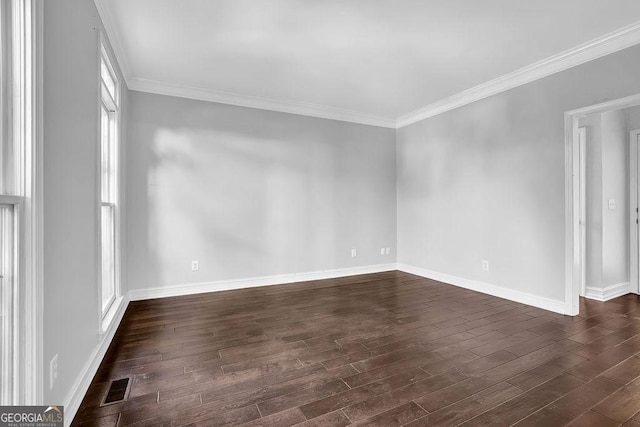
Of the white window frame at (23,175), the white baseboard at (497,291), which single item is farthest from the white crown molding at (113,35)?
the white baseboard at (497,291)

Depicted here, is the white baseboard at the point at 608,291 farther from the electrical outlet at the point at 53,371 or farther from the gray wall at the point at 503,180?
the electrical outlet at the point at 53,371

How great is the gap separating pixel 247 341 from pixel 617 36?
4221 millimetres

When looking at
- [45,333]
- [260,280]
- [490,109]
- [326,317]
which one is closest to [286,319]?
[326,317]

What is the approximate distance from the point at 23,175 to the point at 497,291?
445cm

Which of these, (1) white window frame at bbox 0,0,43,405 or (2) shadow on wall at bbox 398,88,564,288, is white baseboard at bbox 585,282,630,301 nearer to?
(2) shadow on wall at bbox 398,88,564,288

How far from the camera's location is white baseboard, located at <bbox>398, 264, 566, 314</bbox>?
327cm

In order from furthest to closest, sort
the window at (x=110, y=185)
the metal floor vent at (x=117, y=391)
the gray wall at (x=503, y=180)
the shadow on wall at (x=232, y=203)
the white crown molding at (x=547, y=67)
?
1. the shadow on wall at (x=232, y=203)
2. the gray wall at (x=503, y=180)
3. the window at (x=110, y=185)
4. the white crown molding at (x=547, y=67)
5. the metal floor vent at (x=117, y=391)

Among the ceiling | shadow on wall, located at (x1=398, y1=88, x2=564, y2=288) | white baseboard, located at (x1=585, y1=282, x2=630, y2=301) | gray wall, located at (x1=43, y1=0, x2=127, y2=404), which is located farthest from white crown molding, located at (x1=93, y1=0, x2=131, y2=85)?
white baseboard, located at (x1=585, y1=282, x2=630, y2=301)

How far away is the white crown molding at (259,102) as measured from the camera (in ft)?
12.3

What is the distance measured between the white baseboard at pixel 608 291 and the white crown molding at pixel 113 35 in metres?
5.81

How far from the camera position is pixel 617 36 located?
8.89 feet

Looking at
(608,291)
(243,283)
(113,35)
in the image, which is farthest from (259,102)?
(608,291)

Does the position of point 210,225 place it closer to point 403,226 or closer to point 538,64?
point 403,226

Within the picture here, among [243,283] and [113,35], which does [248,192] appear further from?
[113,35]
